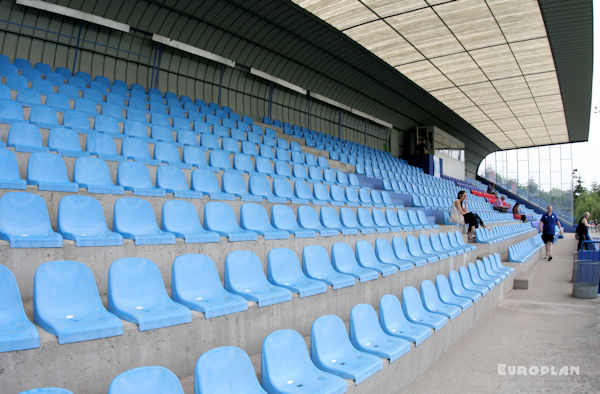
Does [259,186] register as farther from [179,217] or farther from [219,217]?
[179,217]

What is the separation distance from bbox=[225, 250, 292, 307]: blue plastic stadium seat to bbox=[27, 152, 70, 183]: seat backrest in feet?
6.54

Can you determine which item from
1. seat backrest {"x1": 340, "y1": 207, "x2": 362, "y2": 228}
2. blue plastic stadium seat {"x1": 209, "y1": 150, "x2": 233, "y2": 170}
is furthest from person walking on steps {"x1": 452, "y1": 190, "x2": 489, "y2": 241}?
blue plastic stadium seat {"x1": 209, "y1": 150, "x2": 233, "y2": 170}

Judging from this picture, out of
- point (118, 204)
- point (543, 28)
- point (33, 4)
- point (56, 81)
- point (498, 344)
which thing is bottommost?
point (498, 344)

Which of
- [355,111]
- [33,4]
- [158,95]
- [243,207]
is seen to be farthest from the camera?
[355,111]

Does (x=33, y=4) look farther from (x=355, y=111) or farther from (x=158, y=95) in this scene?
(x=355, y=111)

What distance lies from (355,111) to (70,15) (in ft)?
34.4

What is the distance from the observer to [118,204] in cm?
363

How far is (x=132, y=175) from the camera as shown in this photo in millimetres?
4637

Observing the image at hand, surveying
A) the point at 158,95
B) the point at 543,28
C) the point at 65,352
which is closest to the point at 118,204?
the point at 65,352

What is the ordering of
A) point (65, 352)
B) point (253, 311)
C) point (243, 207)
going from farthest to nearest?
point (243, 207)
point (253, 311)
point (65, 352)

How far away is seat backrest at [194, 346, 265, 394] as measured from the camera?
1838mm

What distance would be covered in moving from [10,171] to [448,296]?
452cm

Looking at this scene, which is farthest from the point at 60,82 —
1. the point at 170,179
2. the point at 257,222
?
the point at 257,222

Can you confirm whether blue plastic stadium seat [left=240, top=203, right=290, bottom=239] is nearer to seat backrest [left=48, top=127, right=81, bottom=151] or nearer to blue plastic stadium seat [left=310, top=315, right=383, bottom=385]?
blue plastic stadium seat [left=310, top=315, right=383, bottom=385]
